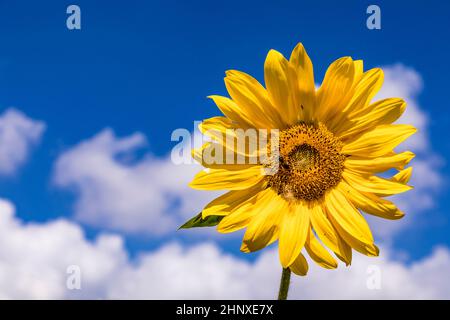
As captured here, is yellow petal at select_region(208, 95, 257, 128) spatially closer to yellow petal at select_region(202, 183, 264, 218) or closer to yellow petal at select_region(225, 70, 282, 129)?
yellow petal at select_region(225, 70, 282, 129)

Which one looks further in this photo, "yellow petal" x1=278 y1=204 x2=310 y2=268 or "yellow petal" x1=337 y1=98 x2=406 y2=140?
"yellow petal" x1=337 y1=98 x2=406 y2=140

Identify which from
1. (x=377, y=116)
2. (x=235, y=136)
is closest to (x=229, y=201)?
(x=235, y=136)

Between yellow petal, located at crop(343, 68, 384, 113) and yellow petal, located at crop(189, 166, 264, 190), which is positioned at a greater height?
yellow petal, located at crop(343, 68, 384, 113)

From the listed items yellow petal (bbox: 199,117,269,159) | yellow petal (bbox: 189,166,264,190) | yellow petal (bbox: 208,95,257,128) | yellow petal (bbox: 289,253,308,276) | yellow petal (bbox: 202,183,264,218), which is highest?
yellow petal (bbox: 208,95,257,128)

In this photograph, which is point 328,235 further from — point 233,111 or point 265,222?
point 233,111

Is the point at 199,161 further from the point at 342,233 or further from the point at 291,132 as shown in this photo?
the point at 342,233

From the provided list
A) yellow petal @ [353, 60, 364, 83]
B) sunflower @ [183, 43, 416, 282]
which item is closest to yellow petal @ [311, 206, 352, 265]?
sunflower @ [183, 43, 416, 282]

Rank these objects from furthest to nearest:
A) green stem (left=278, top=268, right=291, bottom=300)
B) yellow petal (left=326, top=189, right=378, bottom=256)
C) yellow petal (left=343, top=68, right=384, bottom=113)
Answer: yellow petal (left=343, top=68, right=384, bottom=113)
yellow petal (left=326, top=189, right=378, bottom=256)
green stem (left=278, top=268, right=291, bottom=300)
